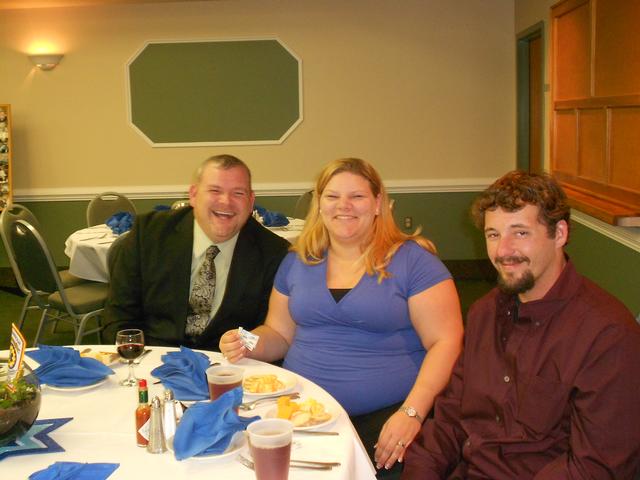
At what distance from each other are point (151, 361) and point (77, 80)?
558 cm

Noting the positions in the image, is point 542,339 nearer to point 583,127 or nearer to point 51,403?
point 51,403

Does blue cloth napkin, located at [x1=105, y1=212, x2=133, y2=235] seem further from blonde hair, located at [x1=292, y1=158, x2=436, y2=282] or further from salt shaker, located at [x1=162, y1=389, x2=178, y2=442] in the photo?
salt shaker, located at [x1=162, y1=389, x2=178, y2=442]

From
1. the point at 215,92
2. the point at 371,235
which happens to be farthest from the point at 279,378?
the point at 215,92

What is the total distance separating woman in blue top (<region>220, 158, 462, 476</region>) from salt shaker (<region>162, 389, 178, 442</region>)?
537 mm

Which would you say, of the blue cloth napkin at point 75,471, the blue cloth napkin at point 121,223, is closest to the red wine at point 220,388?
the blue cloth napkin at point 75,471

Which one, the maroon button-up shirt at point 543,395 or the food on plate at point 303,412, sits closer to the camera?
the maroon button-up shirt at point 543,395

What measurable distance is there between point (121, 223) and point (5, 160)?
2.74 meters

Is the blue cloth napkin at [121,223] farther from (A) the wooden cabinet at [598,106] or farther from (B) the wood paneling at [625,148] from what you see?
(B) the wood paneling at [625,148]

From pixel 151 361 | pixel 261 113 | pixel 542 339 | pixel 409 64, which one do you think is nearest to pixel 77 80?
pixel 261 113

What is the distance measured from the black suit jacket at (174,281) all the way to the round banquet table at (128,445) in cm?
71

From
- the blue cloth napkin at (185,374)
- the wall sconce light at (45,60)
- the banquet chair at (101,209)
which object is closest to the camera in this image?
the blue cloth napkin at (185,374)

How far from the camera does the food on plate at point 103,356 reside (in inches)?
84.0

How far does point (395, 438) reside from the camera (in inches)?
77.4

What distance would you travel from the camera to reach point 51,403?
186cm
